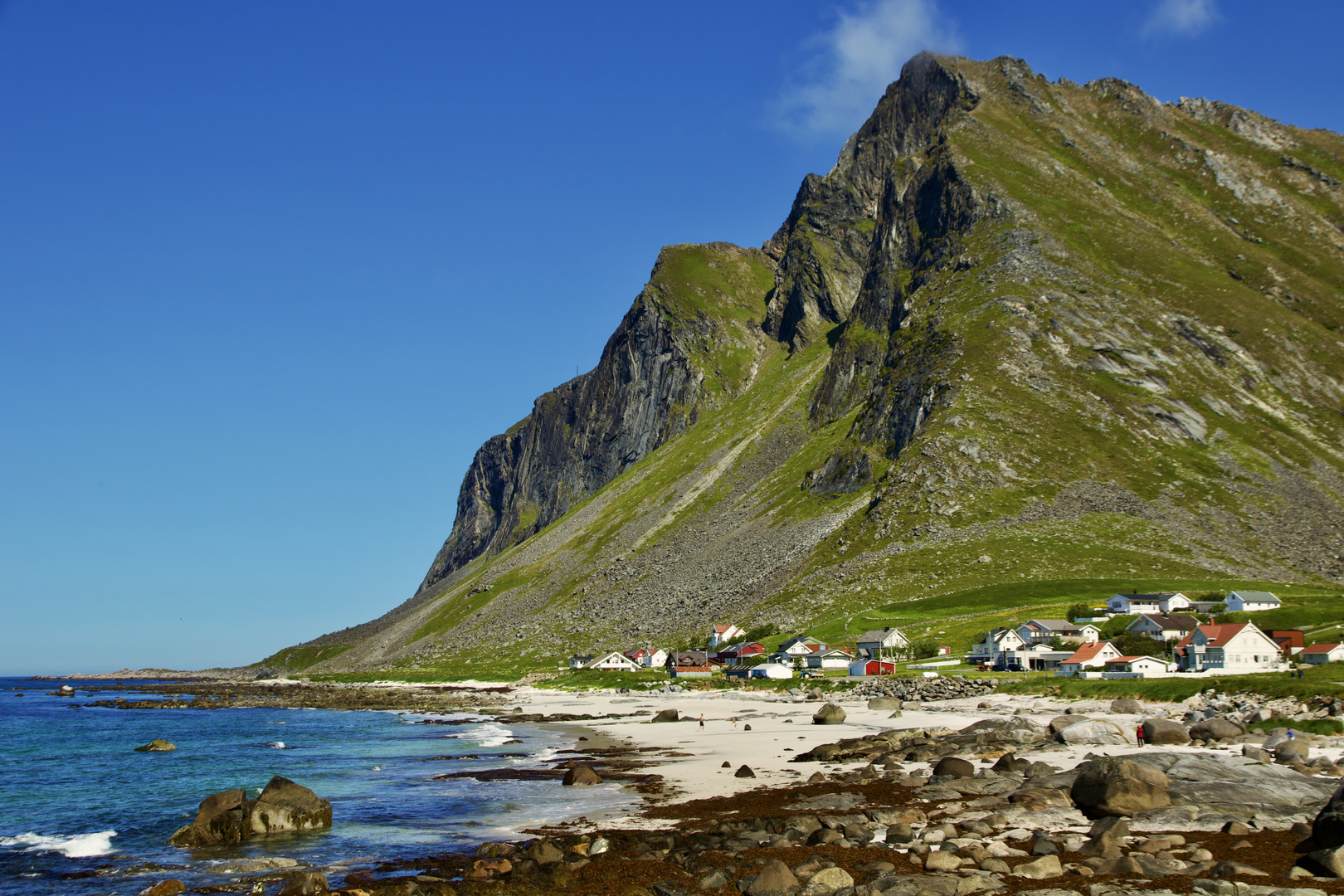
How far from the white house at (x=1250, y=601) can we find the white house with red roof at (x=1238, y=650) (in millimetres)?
23339

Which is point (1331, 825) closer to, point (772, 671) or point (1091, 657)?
point (1091, 657)

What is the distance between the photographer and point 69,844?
113ft

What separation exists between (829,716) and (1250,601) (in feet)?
206

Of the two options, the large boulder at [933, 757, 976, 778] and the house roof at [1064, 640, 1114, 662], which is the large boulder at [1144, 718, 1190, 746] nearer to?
the large boulder at [933, 757, 976, 778]

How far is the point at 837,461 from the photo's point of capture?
613ft

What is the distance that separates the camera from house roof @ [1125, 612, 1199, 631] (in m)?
86.7

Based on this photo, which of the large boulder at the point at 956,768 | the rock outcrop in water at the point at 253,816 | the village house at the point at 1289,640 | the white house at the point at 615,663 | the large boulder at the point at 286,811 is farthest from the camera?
the white house at the point at 615,663

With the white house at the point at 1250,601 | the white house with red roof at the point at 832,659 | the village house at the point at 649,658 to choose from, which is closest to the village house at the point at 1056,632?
the white house at the point at 1250,601

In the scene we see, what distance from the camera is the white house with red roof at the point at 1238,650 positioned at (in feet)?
238

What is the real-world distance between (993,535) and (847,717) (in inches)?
3082

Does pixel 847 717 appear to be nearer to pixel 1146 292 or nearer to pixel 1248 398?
pixel 1248 398

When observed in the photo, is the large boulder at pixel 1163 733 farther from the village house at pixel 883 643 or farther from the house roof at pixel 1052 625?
the village house at pixel 883 643

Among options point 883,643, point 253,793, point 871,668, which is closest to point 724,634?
point 883,643

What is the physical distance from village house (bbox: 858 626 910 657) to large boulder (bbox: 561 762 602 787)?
203 ft
